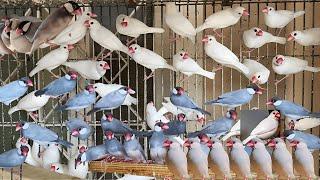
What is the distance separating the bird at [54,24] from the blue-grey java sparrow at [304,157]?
0.95 m

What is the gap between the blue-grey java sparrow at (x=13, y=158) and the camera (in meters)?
2.15

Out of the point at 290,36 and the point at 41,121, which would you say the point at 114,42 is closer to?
the point at 41,121

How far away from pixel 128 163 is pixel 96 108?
0.38m

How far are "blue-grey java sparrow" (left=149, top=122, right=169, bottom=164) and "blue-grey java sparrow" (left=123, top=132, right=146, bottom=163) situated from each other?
0.06 meters

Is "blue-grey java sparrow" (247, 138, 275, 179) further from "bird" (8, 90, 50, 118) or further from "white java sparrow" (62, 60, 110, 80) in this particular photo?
"bird" (8, 90, 50, 118)

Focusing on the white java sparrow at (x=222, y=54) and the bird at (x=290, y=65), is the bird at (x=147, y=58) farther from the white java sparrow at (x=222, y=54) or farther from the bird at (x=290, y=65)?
the bird at (x=290, y=65)

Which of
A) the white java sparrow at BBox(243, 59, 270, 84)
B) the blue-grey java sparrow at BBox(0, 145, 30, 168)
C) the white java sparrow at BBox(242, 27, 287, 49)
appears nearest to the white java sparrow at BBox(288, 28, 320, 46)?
the white java sparrow at BBox(242, 27, 287, 49)

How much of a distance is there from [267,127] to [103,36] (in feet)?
2.52

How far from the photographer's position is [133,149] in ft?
7.04

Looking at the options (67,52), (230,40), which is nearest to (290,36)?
(230,40)

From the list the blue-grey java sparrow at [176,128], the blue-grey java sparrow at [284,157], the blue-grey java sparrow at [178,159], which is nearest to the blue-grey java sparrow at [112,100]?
the blue-grey java sparrow at [176,128]

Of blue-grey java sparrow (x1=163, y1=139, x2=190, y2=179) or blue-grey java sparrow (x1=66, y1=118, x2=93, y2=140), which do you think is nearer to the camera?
blue-grey java sparrow (x1=163, y1=139, x2=190, y2=179)

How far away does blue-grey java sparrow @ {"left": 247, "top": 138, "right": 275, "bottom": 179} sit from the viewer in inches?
69.3

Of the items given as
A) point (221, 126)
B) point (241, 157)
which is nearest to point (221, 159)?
point (241, 157)
